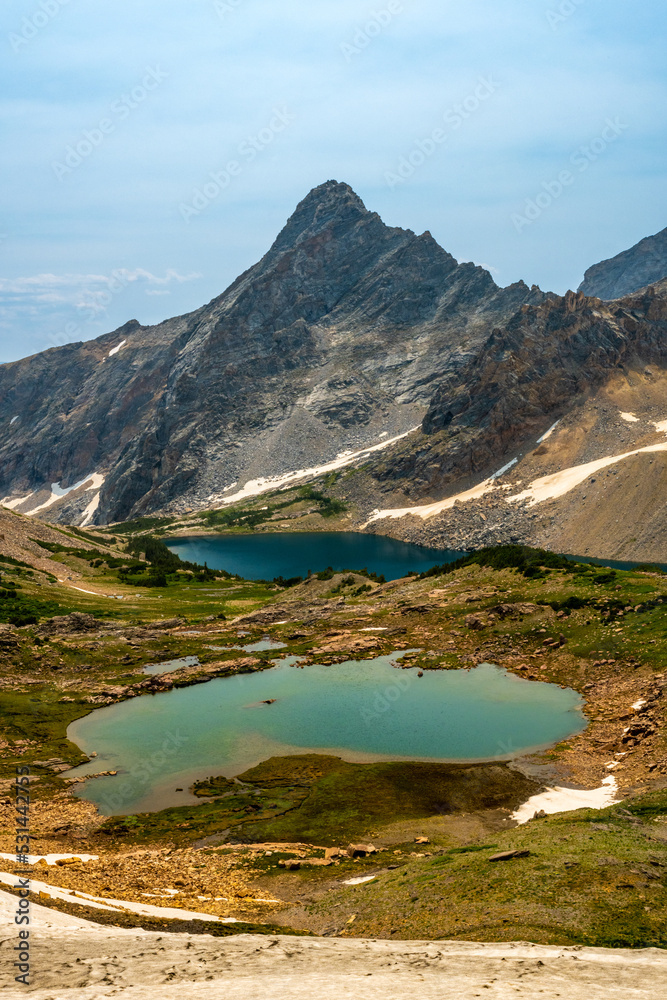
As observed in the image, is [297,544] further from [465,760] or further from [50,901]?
[50,901]

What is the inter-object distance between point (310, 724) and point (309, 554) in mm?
119892

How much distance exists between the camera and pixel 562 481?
16325 cm

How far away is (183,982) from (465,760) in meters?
25.9

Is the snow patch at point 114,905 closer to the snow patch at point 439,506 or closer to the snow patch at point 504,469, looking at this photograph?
the snow patch at point 439,506

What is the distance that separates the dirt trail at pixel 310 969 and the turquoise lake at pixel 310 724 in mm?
18177

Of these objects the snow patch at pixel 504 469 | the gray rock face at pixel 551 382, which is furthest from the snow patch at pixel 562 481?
the gray rock face at pixel 551 382

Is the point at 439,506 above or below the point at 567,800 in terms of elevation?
above

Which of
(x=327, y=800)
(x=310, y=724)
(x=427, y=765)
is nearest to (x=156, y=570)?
(x=310, y=724)

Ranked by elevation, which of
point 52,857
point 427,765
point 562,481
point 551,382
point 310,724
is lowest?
point 427,765

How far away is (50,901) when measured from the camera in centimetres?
1914

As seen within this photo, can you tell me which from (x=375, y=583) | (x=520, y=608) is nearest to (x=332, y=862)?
(x=520, y=608)

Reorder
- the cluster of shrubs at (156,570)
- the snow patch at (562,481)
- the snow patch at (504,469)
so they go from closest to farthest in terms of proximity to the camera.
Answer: the cluster of shrubs at (156,570) → the snow patch at (562,481) → the snow patch at (504,469)

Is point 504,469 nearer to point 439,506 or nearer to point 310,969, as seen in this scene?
point 439,506

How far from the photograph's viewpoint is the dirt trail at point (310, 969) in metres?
12.5
